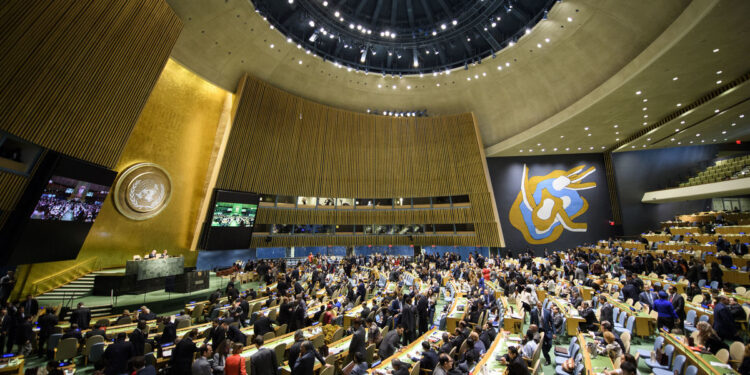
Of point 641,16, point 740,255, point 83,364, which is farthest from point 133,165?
point 740,255

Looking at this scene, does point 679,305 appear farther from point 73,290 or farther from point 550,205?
point 73,290

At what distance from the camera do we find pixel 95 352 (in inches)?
233

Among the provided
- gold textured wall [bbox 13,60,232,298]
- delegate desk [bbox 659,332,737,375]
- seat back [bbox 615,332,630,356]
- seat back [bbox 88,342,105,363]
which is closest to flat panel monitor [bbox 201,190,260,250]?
gold textured wall [bbox 13,60,232,298]

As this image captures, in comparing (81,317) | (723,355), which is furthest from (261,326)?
(723,355)

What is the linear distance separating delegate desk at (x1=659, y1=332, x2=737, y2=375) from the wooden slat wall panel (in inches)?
562

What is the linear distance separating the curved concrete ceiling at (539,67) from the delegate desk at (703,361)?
32.9ft

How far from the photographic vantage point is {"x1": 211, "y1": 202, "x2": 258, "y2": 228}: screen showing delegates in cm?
1681

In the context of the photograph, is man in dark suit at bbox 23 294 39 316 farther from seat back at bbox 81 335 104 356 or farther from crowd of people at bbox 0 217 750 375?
seat back at bbox 81 335 104 356

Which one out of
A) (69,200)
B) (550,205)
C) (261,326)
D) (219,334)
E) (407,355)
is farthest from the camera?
(550,205)

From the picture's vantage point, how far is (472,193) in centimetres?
2320

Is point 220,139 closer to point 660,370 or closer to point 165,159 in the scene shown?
point 165,159

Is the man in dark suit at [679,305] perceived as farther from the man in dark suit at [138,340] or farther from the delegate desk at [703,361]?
the man in dark suit at [138,340]

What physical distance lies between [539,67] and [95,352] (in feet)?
71.5

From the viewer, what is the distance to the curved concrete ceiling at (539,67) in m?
11.6
